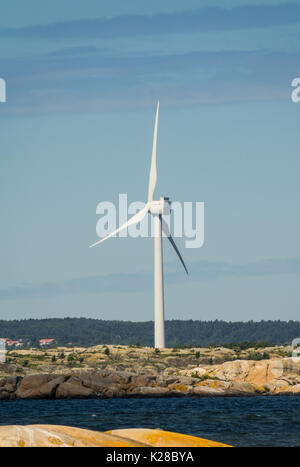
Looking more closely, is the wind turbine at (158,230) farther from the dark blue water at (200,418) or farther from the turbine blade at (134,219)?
the dark blue water at (200,418)

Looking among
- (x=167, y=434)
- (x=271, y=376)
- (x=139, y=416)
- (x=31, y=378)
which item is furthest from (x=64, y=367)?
(x=167, y=434)

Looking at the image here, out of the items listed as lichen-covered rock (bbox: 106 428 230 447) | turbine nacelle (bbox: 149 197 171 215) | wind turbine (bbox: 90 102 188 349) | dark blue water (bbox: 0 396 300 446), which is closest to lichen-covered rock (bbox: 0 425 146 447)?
lichen-covered rock (bbox: 106 428 230 447)

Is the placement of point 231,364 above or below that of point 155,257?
below

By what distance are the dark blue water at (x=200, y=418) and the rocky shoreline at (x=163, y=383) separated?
23393 mm

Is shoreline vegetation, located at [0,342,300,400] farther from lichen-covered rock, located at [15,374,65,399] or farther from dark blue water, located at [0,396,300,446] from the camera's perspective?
dark blue water, located at [0,396,300,446]

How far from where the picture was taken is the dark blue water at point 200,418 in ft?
212

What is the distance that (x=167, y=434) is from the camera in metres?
31.6

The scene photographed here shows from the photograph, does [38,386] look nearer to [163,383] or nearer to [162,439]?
[163,383]

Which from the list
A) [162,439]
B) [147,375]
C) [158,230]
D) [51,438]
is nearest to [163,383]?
[147,375]

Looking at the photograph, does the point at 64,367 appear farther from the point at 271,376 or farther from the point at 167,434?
the point at 167,434

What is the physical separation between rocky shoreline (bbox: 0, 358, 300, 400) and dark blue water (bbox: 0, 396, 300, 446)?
921 inches

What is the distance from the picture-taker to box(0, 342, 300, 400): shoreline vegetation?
14000cm

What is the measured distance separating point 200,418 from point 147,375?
6299cm
